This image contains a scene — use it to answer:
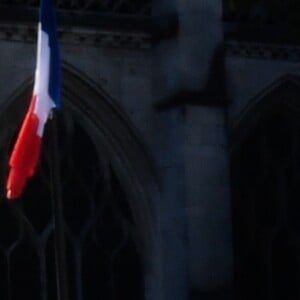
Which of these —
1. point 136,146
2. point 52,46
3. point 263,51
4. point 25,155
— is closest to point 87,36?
point 136,146

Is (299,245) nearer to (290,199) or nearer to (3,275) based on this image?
(290,199)

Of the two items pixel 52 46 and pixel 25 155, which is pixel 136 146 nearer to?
pixel 52 46

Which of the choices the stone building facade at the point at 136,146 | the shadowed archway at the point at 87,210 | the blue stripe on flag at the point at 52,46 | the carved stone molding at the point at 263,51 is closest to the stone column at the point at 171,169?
the stone building facade at the point at 136,146

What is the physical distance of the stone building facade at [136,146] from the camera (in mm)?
16578

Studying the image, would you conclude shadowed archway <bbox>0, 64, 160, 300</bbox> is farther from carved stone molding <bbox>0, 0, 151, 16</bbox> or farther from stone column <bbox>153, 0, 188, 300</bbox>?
carved stone molding <bbox>0, 0, 151, 16</bbox>

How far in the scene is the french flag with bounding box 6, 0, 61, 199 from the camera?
11.0m

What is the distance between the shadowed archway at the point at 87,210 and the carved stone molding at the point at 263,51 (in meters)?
1.40

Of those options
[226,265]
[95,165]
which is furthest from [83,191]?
[226,265]

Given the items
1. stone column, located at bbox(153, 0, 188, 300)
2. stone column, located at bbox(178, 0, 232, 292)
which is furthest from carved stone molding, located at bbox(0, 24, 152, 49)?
stone column, located at bbox(178, 0, 232, 292)

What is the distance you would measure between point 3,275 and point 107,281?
1.16 m

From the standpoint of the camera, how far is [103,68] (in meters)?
17.0

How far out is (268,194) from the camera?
17.9m

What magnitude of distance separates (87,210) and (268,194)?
6.96ft

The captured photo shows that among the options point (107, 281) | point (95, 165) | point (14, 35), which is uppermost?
point (14, 35)
